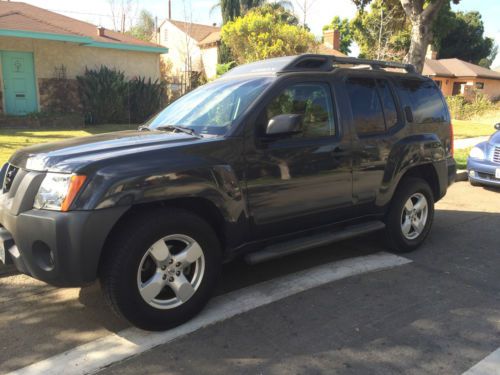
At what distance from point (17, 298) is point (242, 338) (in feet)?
6.69

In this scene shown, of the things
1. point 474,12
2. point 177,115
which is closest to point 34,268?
point 177,115

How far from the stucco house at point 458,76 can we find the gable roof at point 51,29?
1041 inches

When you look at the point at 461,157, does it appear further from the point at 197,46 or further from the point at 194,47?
the point at 194,47

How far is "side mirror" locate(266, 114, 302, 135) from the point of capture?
11.7 ft

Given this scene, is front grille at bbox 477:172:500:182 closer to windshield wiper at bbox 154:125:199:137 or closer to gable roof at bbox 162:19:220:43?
windshield wiper at bbox 154:125:199:137

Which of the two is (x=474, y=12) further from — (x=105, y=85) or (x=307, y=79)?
(x=307, y=79)

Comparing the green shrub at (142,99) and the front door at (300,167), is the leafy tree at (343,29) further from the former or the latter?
the front door at (300,167)

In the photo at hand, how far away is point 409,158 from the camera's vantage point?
15.7ft

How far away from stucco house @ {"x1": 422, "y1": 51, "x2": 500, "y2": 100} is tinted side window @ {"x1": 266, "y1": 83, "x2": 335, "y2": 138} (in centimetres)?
3595

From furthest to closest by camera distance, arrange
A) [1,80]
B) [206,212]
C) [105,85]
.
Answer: [105,85] < [1,80] < [206,212]

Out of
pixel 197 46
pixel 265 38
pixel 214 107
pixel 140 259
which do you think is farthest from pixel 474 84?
pixel 140 259

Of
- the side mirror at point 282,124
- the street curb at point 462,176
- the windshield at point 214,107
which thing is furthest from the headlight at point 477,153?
the side mirror at point 282,124

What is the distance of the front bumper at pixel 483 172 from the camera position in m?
8.11

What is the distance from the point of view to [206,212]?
356 centimetres
